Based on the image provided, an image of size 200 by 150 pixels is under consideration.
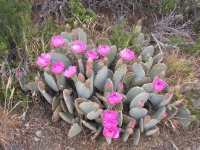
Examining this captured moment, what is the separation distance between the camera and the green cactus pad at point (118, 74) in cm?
232

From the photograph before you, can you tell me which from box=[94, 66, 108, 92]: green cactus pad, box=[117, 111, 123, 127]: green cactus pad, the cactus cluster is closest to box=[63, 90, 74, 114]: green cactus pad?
the cactus cluster

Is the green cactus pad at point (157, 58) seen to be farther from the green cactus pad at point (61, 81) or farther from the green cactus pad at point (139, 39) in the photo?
the green cactus pad at point (61, 81)

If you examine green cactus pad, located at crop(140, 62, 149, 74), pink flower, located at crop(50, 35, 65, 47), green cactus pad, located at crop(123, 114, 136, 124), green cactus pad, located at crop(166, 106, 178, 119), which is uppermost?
pink flower, located at crop(50, 35, 65, 47)

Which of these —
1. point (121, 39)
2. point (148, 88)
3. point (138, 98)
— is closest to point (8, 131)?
point (138, 98)

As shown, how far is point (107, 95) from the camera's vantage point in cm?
226

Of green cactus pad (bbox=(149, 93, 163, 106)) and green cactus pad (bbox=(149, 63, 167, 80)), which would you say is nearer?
green cactus pad (bbox=(149, 93, 163, 106))

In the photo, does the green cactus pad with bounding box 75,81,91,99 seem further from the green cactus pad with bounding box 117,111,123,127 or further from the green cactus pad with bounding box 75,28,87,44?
the green cactus pad with bounding box 75,28,87,44

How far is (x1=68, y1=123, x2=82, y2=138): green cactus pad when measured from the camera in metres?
2.22

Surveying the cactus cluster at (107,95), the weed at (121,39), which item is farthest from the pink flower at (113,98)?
the weed at (121,39)

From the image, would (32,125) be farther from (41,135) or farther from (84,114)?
(84,114)

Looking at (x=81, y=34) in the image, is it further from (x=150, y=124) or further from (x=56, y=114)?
(x=150, y=124)

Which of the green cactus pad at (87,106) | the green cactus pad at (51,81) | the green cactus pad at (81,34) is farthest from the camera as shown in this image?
the green cactus pad at (81,34)

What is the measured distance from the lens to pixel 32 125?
2.40 metres

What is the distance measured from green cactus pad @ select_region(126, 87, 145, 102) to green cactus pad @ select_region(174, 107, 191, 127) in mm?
406
